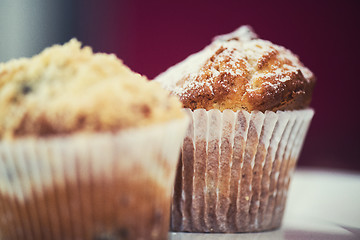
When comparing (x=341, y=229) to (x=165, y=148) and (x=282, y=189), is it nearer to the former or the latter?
(x=282, y=189)

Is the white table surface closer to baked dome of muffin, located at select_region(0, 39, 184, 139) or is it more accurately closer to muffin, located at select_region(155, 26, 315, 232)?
muffin, located at select_region(155, 26, 315, 232)

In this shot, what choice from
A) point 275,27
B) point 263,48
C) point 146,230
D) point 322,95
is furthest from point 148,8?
point 146,230

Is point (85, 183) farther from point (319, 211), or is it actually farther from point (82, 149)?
point (319, 211)

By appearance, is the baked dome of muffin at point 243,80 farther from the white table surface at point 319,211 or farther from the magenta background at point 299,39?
the magenta background at point 299,39

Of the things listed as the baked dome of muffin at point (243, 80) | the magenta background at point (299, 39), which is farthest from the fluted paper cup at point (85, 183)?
the magenta background at point (299, 39)

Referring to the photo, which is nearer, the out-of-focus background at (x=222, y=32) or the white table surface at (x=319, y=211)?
the white table surface at (x=319, y=211)

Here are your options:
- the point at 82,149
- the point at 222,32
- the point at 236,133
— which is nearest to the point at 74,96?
the point at 82,149
